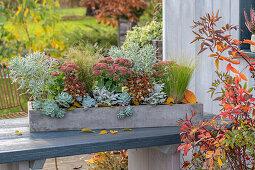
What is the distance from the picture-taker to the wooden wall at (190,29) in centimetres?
256

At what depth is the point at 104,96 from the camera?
211 centimetres

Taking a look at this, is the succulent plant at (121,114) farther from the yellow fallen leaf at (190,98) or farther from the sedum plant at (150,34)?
the sedum plant at (150,34)

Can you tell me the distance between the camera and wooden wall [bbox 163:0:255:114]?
2.56 metres

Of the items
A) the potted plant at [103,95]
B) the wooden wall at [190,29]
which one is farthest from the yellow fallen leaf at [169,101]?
the wooden wall at [190,29]

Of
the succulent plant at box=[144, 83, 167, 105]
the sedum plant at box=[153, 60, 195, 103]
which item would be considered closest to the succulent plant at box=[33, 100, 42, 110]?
the succulent plant at box=[144, 83, 167, 105]

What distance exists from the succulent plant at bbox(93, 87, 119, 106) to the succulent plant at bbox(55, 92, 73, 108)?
0.16 metres

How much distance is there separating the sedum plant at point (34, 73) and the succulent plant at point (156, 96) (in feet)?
1.88

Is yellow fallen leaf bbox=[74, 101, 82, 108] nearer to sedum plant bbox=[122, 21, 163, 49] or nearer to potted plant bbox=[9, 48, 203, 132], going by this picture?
potted plant bbox=[9, 48, 203, 132]

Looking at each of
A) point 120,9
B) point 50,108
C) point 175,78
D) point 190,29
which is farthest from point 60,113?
point 120,9

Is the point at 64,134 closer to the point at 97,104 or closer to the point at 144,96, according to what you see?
the point at 97,104

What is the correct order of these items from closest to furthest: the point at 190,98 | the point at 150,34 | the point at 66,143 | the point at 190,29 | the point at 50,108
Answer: the point at 66,143, the point at 50,108, the point at 190,98, the point at 190,29, the point at 150,34

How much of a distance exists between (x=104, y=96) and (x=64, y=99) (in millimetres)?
237

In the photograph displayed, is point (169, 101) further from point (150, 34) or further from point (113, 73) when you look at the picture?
point (150, 34)

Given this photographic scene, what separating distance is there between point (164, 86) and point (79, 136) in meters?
0.64
